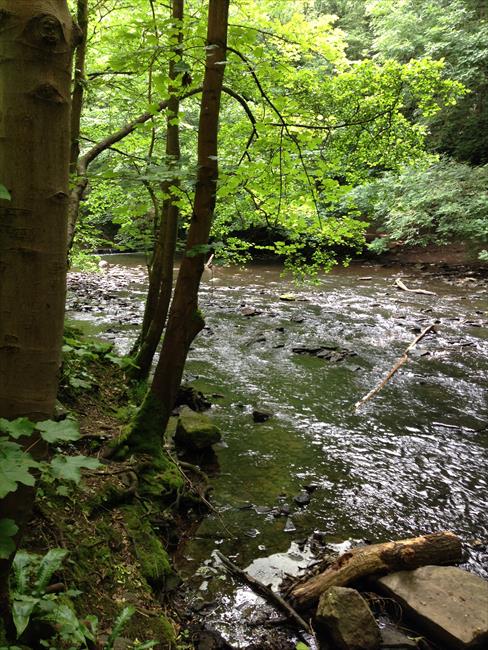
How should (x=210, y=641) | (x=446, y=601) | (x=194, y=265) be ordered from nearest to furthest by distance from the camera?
(x=210, y=641)
(x=446, y=601)
(x=194, y=265)

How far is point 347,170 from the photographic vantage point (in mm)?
6508

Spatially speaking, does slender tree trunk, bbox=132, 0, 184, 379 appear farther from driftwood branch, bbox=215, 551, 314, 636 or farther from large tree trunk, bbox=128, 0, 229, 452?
driftwood branch, bbox=215, 551, 314, 636

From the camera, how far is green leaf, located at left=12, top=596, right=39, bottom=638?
198 cm

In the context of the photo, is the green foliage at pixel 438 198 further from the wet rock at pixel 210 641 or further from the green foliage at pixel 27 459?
the green foliage at pixel 27 459

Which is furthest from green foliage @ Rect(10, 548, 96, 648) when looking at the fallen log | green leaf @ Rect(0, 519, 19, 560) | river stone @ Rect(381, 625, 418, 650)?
river stone @ Rect(381, 625, 418, 650)

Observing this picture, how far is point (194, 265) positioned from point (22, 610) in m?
3.26

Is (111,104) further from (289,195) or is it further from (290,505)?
(290,505)

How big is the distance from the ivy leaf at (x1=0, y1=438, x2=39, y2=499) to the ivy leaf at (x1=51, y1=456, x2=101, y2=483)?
9 centimetres

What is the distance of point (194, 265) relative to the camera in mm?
4633

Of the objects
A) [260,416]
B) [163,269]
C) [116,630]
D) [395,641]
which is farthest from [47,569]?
[260,416]

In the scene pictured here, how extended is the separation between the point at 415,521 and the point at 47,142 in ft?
18.0

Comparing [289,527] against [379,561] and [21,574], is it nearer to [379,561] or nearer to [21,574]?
[379,561]

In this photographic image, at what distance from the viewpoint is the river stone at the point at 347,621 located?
138 inches

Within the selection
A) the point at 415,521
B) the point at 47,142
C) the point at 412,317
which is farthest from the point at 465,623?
the point at 412,317
